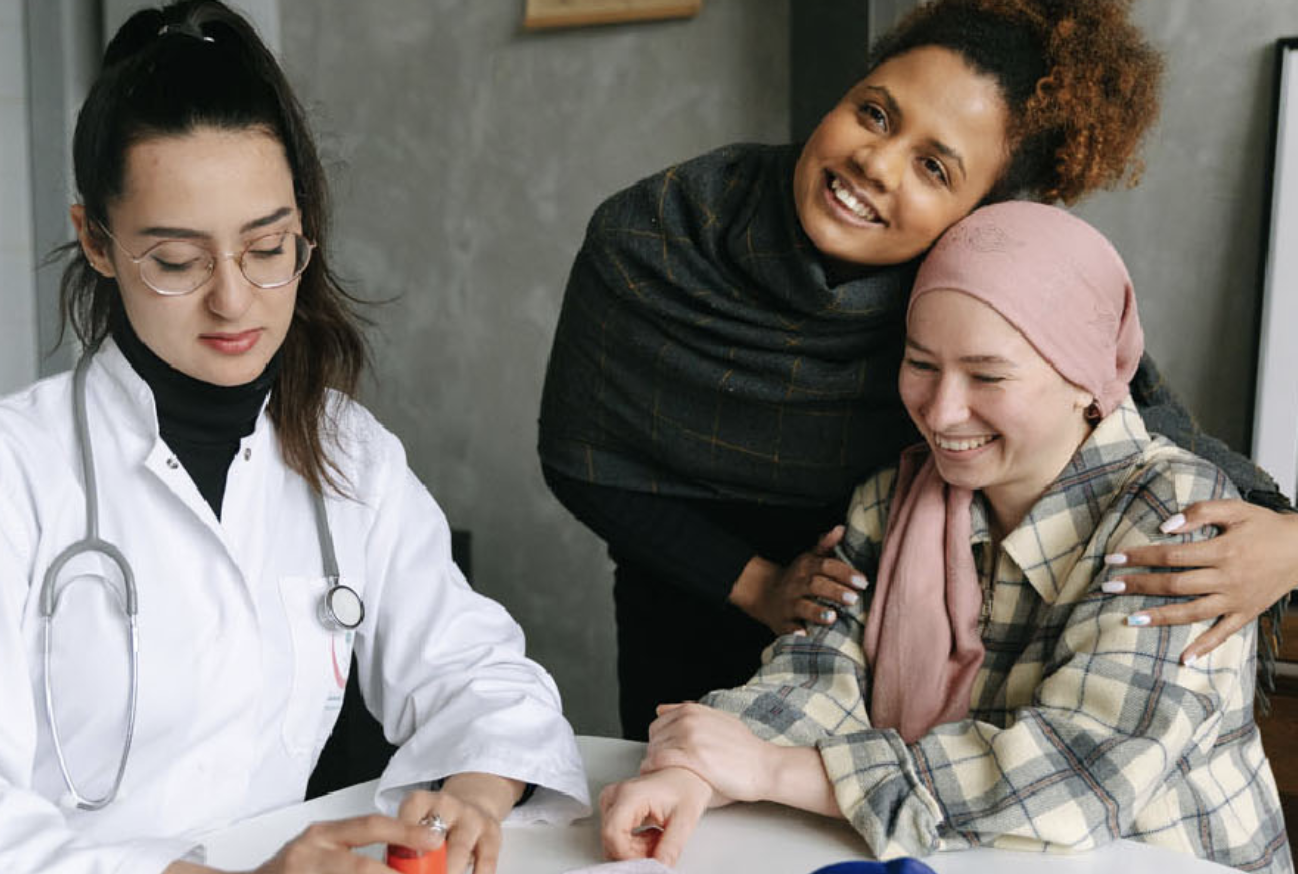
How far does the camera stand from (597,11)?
2912 mm

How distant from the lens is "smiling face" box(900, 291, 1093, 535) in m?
1.33

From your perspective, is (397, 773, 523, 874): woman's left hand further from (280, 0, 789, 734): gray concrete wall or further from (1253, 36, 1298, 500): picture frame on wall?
(280, 0, 789, 734): gray concrete wall

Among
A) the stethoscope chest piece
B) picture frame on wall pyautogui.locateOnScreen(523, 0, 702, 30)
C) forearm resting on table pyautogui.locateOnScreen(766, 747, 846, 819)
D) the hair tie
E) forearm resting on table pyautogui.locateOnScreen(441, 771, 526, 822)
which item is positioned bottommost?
forearm resting on table pyautogui.locateOnScreen(441, 771, 526, 822)

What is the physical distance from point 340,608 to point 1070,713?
27.4 inches

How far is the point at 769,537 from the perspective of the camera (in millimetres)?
1786

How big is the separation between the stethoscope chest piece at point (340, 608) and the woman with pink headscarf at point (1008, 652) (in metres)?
0.32

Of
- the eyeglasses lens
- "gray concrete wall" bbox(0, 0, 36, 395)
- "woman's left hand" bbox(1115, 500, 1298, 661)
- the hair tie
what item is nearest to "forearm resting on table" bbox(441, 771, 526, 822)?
the eyeglasses lens

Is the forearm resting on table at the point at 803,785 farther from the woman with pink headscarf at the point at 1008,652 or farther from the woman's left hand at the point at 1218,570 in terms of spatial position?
the woman's left hand at the point at 1218,570

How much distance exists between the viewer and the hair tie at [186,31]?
1.29 m

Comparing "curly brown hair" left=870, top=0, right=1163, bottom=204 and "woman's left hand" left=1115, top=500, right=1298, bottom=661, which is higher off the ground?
"curly brown hair" left=870, top=0, right=1163, bottom=204

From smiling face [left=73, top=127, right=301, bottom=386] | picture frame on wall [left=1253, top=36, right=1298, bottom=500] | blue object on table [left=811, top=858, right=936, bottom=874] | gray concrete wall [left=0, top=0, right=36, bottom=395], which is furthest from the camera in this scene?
gray concrete wall [left=0, top=0, right=36, bottom=395]

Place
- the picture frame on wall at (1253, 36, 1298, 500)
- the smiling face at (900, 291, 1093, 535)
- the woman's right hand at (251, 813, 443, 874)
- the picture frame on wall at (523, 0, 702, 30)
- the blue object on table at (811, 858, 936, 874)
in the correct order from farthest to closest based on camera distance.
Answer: the picture frame on wall at (523, 0, 702, 30), the picture frame on wall at (1253, 36, 1298, 500), the smiling face at (900, 291, 1093, 535), the woman's right hand at (251, 813, 443, 874), the blue object on table at (811, 858, 936, 874)

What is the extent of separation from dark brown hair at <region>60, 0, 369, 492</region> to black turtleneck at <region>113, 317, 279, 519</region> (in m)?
0.05

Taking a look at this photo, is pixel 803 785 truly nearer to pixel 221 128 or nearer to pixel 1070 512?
pixel 1070 512
